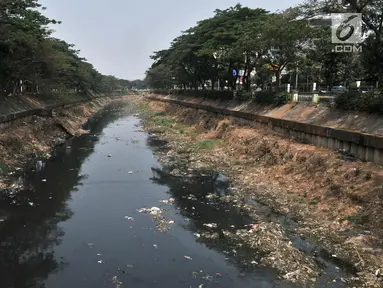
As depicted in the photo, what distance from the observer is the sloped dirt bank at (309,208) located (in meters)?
8.95

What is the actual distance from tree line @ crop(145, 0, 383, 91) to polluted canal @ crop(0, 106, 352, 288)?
11.0 meters

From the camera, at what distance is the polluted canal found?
8.71m

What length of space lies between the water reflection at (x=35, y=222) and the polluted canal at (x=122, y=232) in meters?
0.03

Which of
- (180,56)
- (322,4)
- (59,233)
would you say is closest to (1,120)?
(59,233)

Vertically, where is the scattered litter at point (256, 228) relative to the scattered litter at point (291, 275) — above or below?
above

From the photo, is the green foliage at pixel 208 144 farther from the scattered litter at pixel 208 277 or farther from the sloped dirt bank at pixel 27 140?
the scattered litter at pixel 208 277

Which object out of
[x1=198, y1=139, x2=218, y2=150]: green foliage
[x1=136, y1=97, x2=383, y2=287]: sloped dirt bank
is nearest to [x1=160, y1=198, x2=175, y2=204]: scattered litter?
[x1=136, y1=97, x2=383, y2=287]: sloped dirt bank

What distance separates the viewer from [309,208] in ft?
42.0

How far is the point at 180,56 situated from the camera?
154 feet

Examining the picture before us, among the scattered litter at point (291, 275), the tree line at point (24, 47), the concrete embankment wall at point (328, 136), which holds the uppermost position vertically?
the tree line at point (24, 47)

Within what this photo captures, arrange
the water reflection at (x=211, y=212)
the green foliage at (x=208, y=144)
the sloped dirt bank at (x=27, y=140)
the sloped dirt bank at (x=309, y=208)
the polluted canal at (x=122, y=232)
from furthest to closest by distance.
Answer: the green foliage at (x=208, y=144) → the sloped dirt bank at (x=27, y=140) → the water reflection at (x=211, y=212) → the sloped dirt bank at (x=309, y=208) → the polluted canal at (x=122, y=232)

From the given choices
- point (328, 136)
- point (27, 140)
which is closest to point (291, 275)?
point (328, 136)

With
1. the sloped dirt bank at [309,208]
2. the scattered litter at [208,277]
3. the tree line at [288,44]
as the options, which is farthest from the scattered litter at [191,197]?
the tree line at [288,44]

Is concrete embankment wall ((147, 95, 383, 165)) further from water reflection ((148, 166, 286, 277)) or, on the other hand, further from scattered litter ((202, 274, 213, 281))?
scattered litter ((202, 274, 213, 281))
